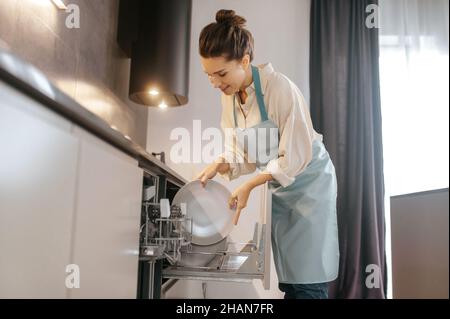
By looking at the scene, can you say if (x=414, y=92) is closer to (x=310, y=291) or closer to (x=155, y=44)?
(x=155, y=44)

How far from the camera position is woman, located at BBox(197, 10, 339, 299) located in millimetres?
1082

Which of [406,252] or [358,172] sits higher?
[358,172]

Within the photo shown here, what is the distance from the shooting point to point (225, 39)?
1.14 meters

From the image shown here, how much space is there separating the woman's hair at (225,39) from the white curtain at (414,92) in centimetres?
156

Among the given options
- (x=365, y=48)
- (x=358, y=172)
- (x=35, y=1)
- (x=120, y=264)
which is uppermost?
(x=365, y=48)

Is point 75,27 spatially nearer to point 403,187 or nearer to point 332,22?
point 332,22

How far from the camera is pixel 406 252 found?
0.87 m

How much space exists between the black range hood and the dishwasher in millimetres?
803

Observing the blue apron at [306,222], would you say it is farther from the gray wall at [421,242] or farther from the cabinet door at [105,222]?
the cabinet door at [105,222]

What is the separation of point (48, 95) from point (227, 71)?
2.51 ft

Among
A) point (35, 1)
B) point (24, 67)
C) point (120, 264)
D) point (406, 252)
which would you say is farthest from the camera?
point (35, 1)
